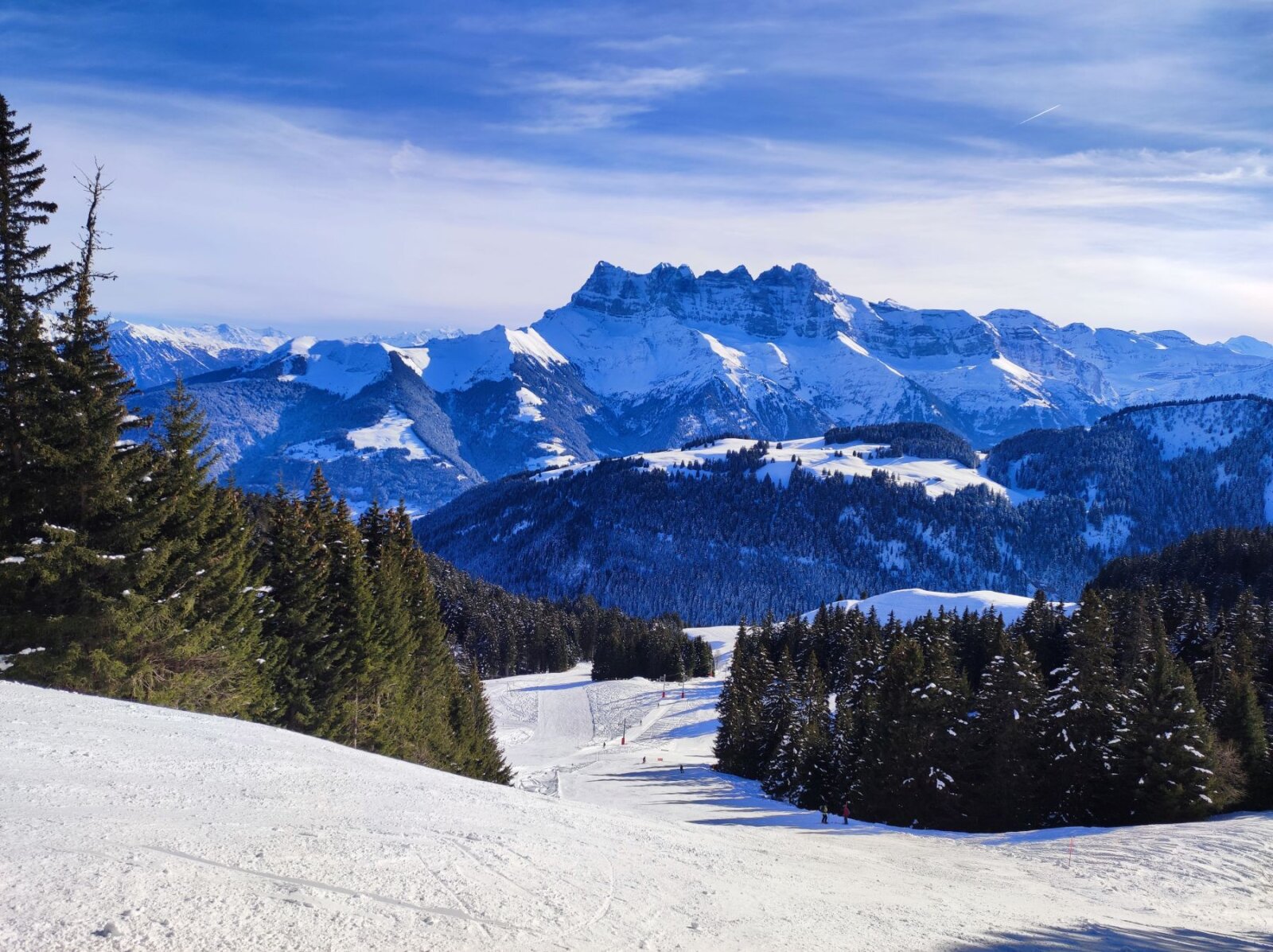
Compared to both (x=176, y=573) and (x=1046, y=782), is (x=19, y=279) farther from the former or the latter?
(x=1046, y=782)

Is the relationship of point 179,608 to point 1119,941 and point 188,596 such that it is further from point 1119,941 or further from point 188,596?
point 1119,941

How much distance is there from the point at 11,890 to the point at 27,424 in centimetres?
1831

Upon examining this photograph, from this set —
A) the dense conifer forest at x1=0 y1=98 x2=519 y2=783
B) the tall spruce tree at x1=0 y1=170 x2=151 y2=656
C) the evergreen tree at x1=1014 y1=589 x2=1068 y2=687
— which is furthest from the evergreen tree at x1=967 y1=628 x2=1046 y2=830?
the evergreen tree at x1=1014 y1=589 x2=1068 y2=687

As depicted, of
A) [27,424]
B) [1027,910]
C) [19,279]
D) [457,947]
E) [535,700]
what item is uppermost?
[19,279]

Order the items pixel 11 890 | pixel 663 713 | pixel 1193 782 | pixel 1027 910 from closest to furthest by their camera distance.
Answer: pixel 11 890 → pixel 1027 910 → pixel 1193 782 → pixel 663 713

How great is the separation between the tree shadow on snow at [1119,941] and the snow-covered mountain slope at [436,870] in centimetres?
8

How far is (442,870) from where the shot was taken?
1227cm

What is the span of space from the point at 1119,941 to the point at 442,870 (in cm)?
1309

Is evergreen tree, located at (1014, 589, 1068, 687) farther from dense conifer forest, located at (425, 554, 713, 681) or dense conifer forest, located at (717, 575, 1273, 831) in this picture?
dense conifer forest, located at (425, 554, 713, 681)

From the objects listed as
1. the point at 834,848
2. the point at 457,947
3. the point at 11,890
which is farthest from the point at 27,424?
the point at 834,848

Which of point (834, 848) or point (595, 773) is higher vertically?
point (834, 848)

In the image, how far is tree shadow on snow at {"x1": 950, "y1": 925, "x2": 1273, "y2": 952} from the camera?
14852 mm

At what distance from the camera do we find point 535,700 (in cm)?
11294

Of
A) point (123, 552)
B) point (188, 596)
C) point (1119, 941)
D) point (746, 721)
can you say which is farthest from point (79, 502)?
point (746, 721)
